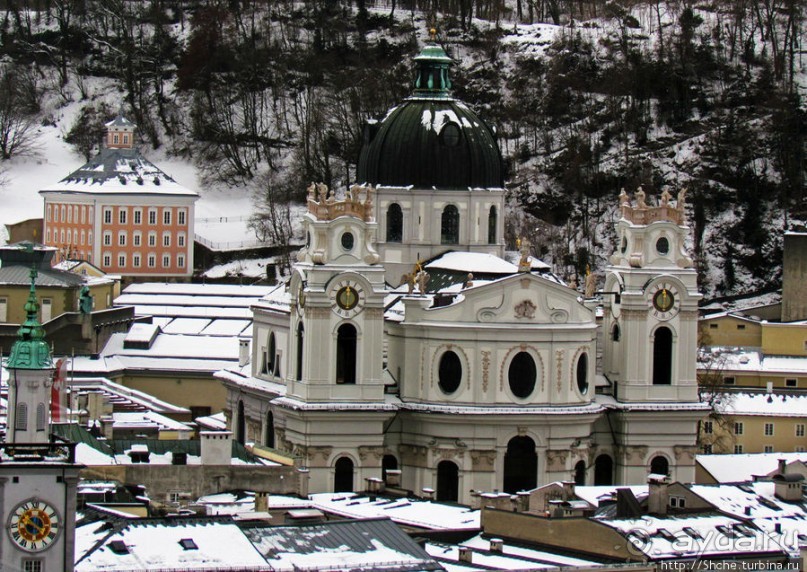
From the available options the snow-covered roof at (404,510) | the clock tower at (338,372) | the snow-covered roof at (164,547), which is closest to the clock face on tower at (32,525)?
the snow-covered roof at (164,547)

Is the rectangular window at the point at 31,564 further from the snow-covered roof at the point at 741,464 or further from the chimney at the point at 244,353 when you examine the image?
the chimney at the point at 244,353

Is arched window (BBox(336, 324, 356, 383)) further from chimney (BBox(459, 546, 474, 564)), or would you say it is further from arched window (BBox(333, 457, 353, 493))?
chimney (BBox(459, 546, 474, 564))

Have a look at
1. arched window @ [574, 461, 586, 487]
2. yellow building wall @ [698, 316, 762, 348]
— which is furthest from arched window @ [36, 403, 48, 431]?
yellow building wall @ [698, 316, 762, 348]

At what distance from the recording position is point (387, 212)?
9819 cm

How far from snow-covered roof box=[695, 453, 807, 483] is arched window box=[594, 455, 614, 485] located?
10.9 feet

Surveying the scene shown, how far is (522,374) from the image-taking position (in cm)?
9175

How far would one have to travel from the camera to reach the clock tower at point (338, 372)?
90.4 meters

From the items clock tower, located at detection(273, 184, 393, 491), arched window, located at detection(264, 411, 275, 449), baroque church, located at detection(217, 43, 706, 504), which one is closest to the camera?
clock tower, located at detection(273, 184, 393, 491)

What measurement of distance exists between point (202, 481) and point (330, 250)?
13472mm

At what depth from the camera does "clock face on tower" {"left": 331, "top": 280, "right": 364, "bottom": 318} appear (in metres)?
91.1

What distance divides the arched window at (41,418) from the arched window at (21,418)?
0.24m

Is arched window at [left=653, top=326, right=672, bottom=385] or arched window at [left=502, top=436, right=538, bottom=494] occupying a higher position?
arched window at [left=653, top=326, right=672, bottom=385]

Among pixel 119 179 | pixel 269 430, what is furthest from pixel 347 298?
pixel 119 179

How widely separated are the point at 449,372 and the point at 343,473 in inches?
178
